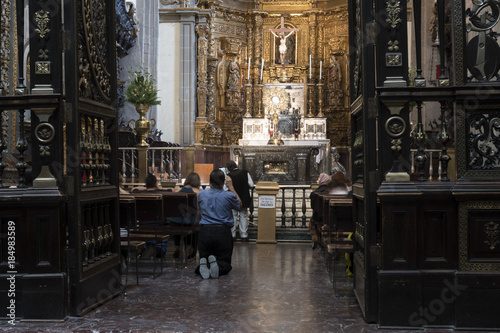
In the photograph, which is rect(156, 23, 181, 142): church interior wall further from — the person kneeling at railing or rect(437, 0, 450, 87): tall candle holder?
rect(437, 0, 450, 87): tall candle holder

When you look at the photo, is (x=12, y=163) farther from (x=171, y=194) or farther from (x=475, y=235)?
(x=475, y=235)

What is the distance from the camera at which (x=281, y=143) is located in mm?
20984

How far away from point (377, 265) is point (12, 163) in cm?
666

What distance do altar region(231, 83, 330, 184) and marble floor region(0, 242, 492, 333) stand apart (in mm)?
11927

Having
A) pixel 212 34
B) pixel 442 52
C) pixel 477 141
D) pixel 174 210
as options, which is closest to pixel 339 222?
pixel 174 210

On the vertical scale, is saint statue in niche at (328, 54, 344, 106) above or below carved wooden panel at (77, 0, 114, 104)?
above

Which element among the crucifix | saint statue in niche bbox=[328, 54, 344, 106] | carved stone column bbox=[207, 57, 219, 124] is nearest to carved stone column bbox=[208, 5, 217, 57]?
carved stone column bbox=[207, 57, 219, 124]

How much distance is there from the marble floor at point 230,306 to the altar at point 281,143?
1193 centimetres

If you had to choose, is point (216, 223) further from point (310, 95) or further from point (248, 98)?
point (310, 95)

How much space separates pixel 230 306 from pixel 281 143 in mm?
14939

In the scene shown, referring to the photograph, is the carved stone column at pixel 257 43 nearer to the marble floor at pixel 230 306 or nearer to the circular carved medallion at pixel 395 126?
the marble floor at pixel 230 306

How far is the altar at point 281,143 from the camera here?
68.4 ft

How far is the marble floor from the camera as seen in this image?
17.7 ft

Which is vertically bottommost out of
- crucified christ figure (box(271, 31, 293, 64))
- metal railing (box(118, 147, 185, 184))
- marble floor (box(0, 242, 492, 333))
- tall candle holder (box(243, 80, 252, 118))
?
marble floor (box(0, 242, 492, 333))
